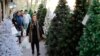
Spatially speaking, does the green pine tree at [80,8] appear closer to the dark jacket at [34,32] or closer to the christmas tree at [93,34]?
the christmas tree at [93,34]

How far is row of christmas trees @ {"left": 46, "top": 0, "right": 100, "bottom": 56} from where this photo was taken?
9.37 m

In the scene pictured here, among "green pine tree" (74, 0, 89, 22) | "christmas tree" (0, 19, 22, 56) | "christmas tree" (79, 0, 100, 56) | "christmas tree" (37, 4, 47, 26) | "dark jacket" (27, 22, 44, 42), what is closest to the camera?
"christmas tree" (0, 19, 22, 56)

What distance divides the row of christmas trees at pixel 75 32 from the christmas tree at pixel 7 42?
11.7ft

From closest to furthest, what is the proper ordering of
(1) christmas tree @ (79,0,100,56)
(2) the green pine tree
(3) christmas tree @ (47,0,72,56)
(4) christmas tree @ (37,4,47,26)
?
(1) christmas tree @ (79,0,100,56) → (2) the green pine tree → (3) christmas tree @ (47,0,72,56) → (4) christmas tree @ (37,4,47,26)

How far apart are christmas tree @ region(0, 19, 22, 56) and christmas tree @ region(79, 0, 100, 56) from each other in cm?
355

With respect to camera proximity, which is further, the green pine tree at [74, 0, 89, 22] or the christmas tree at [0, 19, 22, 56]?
the green pine tree at [74, 0, 89, 22]

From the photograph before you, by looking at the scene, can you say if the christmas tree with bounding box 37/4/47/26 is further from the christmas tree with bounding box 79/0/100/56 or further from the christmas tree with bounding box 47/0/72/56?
the christmas tree with bounding box 79/0/100/56

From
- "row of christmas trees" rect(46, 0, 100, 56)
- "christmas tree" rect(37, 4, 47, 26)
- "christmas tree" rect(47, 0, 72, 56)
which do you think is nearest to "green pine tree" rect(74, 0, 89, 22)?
"row of christmas trees" rect(46, 0, 100, 56)

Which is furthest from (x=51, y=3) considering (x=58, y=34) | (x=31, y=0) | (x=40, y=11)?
(x=58, y=34)

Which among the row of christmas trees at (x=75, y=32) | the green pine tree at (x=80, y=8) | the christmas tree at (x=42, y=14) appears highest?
the green pine tree at (x=80, y=8)

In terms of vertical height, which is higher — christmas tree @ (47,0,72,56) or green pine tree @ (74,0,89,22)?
green pine tree @ (74,0,89,22)

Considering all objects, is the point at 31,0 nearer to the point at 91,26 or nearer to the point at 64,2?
the point at 64,2

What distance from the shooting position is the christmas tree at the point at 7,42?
5973 mm

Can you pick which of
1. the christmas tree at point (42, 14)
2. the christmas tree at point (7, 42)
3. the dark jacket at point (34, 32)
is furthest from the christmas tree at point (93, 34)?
the christmas tree at point (42, 14)
